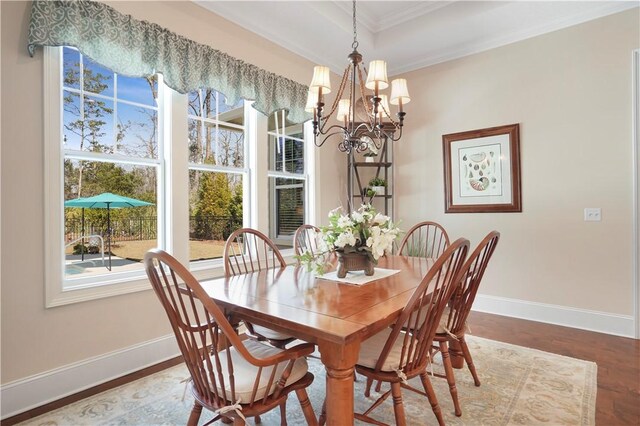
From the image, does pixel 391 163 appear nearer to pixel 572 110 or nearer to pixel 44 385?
pixel 572 110

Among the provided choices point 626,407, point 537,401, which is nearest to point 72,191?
point 537,401

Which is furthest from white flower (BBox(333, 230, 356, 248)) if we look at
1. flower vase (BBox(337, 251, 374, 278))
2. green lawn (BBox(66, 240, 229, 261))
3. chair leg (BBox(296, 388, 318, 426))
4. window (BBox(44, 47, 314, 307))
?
green lawn (BBox(66, 240, 229, 261))

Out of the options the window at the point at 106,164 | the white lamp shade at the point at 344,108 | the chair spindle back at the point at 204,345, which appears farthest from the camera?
the white lamp shade at the point at 344,108

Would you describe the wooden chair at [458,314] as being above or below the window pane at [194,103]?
below

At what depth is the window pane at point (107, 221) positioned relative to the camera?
2.26 m

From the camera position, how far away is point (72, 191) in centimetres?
225

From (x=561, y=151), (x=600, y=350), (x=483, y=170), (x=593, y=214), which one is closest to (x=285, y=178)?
(x=483, y=170)

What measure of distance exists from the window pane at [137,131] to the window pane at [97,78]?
0.42 feet

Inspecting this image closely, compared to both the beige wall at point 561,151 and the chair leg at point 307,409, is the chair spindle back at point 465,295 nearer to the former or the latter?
the chair leg at point 307,409

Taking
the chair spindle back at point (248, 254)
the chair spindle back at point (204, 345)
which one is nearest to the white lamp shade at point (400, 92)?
the chair spindle back at point (248, 254)

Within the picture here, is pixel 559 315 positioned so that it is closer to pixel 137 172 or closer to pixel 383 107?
pixel 383 107

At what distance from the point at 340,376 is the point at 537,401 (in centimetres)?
154

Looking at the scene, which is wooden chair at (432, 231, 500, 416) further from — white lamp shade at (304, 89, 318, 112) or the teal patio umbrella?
the teal patio umbrella

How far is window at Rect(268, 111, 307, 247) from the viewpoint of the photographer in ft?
12.3
